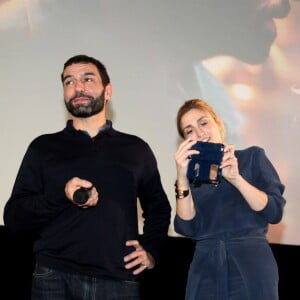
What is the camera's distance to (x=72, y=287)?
5.64 feet

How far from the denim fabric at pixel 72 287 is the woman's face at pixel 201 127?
54cm

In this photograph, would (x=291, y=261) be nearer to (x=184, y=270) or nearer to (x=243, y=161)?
(x=184, y=270)

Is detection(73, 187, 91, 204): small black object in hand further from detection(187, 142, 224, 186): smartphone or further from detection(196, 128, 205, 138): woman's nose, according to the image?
detection(196, 128, 205, 138): woman's nose

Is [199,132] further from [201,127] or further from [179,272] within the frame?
[179,272]

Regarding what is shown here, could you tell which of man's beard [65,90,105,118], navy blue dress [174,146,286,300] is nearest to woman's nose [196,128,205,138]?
navy blue dress [174,146,286,300]

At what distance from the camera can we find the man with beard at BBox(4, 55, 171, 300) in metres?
1.72

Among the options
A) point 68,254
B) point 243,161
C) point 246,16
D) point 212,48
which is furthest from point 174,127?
point 68,254

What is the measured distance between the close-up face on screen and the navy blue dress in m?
1.05

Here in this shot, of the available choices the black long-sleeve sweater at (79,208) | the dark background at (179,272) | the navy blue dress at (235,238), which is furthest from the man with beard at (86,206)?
the dark background at (179,272)

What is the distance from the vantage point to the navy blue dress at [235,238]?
1.66m

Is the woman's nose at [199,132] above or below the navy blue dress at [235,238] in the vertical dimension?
above

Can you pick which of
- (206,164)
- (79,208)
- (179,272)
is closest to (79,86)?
(79,208)

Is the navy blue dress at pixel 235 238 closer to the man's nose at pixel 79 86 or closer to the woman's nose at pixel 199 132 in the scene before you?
the woman's nose at pixel 199 132

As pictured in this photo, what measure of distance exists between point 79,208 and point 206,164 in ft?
1.41
